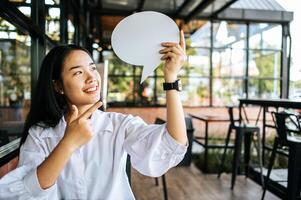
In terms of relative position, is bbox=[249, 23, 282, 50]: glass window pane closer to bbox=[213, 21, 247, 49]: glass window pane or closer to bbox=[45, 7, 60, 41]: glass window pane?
bbox=[213, 21, 247, 49]: glass window pane

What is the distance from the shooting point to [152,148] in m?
0.90

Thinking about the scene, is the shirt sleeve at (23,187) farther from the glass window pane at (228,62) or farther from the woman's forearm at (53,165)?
the glass window pane at (228,62)

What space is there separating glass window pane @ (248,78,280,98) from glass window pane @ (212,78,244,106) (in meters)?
0.28

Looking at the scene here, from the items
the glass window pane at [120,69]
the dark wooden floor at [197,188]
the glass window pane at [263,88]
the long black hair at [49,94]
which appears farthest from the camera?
the glass window pane at [263,88]

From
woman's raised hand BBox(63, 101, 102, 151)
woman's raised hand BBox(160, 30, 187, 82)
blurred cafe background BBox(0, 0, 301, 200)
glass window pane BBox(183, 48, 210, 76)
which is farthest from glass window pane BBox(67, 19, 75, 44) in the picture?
glass window pane BBox(183, 48, 210, 76)

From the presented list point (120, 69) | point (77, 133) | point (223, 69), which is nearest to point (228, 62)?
point (223, 69)

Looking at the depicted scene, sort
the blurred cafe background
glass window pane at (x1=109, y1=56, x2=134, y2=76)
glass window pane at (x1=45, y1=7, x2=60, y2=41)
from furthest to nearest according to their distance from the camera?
1. glass window pane at (x1=109, y1=56, x2=134, y2=76)
2. the blurred cafe background
3. glass window pane at (x1=45, y1=7, x2=60, y2=41)

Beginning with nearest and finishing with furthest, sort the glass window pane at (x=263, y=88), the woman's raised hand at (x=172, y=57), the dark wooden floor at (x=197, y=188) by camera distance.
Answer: the woman's raised hand at (x=172, y=57)
the dark wooden floor at (x=197, y=188)
the glass window pane at (x=263, y=88)

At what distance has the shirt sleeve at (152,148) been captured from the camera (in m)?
0.89

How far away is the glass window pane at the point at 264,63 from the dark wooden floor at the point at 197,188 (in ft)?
14.6

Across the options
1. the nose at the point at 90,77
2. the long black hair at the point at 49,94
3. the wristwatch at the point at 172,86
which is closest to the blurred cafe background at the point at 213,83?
the long black hair at the point at 49,94

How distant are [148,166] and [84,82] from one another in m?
0.35

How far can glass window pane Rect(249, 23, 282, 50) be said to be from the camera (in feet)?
25.0

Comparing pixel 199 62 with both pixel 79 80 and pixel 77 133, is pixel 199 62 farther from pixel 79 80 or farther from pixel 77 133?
pixel 77 133
